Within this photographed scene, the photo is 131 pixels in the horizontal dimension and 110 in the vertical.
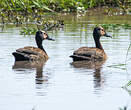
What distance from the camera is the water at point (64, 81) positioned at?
9914 mm

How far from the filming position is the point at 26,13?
24781 mm

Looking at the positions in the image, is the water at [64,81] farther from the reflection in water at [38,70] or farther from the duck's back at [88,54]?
the duck's back at [88,54]

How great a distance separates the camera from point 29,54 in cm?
1573

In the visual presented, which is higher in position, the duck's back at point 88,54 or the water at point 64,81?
the duck's back at point 88,54

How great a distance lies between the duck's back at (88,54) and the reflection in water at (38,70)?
3.16 ft

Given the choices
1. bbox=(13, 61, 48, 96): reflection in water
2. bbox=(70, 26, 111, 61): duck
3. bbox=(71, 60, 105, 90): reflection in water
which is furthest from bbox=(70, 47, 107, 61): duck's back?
bbox=(13, 61, 48, 96): reflection in water

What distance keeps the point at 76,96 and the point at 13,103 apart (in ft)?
4.13

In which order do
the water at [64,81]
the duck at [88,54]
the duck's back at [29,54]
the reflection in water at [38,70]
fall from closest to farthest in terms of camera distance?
the water at [64,81]
the reflection in water at [38,70]
the duck's back at [29,54]
the duck at [88,54]

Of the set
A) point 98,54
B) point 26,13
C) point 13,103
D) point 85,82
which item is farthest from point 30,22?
point 13,103

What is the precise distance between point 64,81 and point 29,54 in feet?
12.7

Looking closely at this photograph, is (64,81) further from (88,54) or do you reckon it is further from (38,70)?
(88,54)

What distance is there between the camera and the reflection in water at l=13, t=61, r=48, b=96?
11328 millimetres

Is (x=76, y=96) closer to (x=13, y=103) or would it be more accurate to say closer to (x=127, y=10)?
(x=13, y=103)

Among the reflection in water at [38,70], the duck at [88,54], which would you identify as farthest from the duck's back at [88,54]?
the reflection in water at [38,70]
